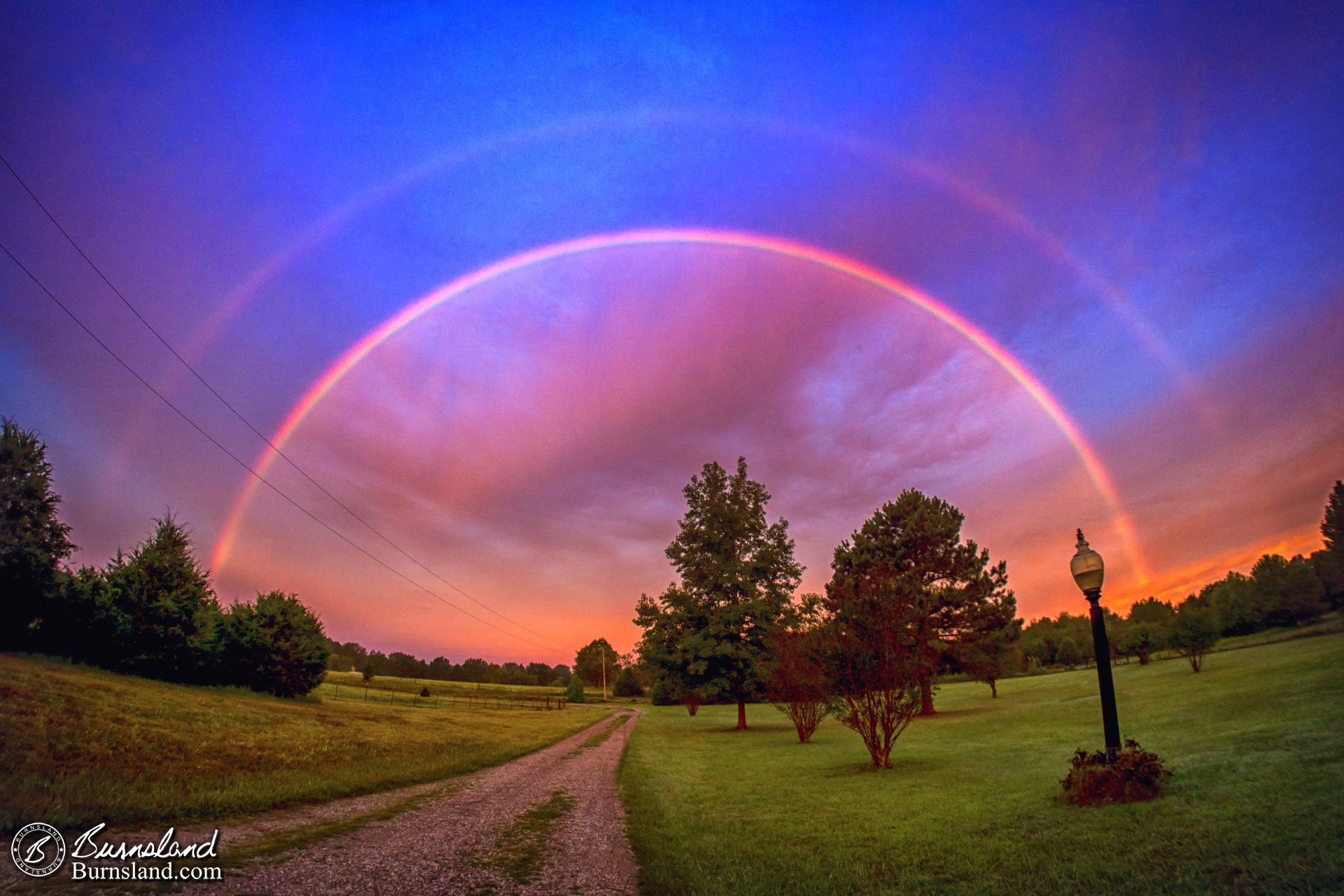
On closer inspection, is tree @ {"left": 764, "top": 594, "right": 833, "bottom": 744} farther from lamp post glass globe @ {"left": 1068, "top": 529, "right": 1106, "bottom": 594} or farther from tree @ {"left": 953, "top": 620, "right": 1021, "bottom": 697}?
tree @ {"left": 953, "top": 620, "right": 1021, "bottom": 697}

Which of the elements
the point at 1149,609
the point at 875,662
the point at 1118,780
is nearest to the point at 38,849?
the point at 1118,780

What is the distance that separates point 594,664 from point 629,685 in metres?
35.8

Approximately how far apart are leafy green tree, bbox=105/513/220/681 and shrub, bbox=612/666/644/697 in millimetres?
99688

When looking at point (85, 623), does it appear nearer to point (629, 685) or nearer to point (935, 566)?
point (935, 566)

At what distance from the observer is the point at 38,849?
651 cm

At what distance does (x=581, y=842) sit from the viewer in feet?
28.7

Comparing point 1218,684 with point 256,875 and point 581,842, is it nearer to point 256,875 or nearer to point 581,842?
point 581,842

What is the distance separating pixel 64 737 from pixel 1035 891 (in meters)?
18.5

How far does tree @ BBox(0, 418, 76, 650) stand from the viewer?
2513 centimetres

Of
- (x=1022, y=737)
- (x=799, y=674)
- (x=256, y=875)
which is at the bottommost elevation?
(x=1022, y=737)

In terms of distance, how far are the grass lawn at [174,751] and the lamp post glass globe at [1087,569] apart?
1529 centimetres

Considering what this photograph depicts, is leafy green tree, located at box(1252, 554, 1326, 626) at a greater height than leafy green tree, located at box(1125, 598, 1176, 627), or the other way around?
leafy green tree, located at box(1252, 554, 1326, 626)

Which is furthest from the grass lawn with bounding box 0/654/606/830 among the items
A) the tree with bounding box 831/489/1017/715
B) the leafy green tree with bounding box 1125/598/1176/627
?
the leafy green tree with bounding box 1125/598/1176/627

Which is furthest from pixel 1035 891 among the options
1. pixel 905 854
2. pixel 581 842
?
pixel 581 842
